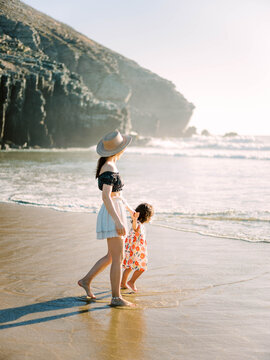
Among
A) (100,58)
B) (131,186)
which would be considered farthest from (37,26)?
(131,186)

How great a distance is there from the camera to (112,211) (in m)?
3.49

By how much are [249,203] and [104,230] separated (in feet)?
24.4

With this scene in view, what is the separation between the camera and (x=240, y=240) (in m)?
6.26

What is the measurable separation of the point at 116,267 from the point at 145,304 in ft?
1.41

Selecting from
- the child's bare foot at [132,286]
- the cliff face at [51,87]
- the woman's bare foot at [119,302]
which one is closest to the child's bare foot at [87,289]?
the woman's bare foot at [119,302]

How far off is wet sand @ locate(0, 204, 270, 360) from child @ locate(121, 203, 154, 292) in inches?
6.8

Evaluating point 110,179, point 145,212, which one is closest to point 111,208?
point 110,179

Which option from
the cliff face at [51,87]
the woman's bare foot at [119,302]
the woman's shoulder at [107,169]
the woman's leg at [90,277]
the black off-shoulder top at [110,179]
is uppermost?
the cliff face at [51,87]

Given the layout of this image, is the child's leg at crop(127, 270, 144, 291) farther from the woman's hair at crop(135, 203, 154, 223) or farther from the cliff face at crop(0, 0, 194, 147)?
the cliff face at crop(0, 0, 194, 147)

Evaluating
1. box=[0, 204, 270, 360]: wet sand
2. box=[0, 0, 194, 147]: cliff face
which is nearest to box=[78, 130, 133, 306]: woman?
box=[0, 204, 270, 360]: wet sand

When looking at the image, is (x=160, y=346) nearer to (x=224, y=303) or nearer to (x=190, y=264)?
(x=224, y=303)

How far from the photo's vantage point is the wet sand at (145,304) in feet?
8.95

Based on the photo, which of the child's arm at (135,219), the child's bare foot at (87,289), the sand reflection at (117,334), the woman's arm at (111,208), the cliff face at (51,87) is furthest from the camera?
the cliff face at (51,87)

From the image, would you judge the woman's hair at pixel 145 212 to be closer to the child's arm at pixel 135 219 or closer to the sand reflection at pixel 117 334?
the child's arm at pixel 135 219
